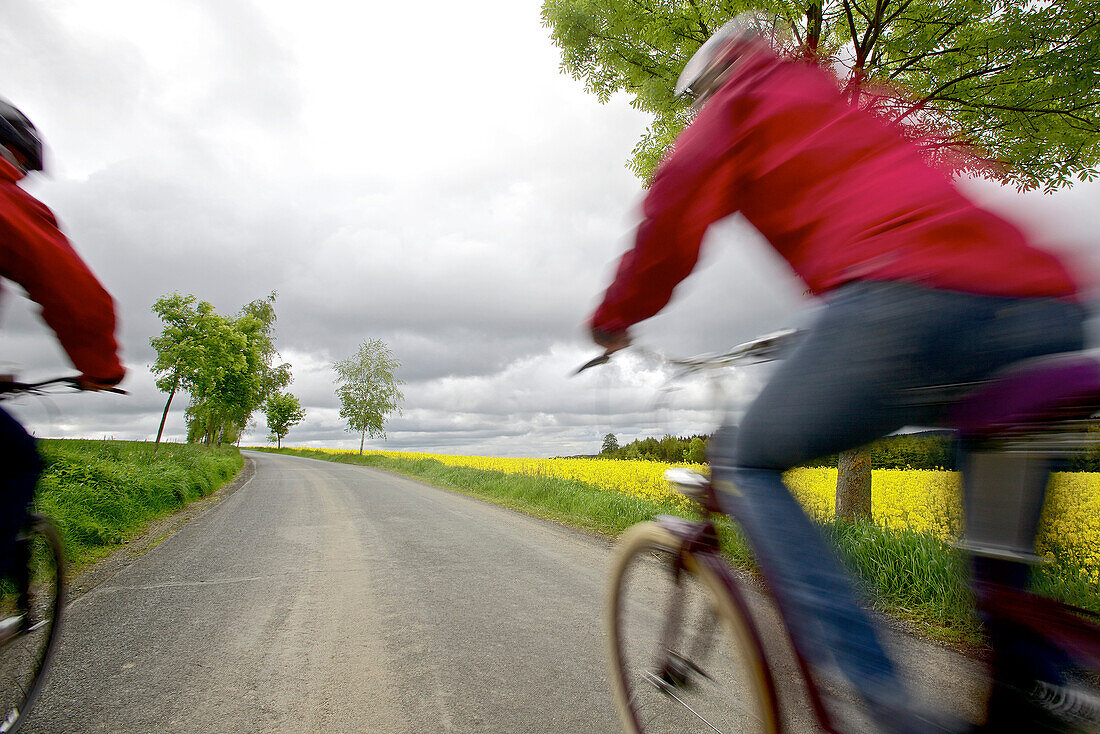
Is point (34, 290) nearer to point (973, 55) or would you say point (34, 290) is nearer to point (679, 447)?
point (679, 447)

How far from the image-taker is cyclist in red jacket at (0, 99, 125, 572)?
1.66 m

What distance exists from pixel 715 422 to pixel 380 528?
6401 mm

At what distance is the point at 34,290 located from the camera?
1725mm

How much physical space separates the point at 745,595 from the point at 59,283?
228 centimetres

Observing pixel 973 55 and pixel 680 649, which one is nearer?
pixel 680 649

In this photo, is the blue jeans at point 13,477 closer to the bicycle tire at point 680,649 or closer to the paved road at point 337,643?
the paved road at point 337,643

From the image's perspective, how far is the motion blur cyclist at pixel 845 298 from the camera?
968mm

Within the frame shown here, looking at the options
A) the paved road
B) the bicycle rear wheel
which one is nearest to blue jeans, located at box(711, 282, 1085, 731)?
the paved road

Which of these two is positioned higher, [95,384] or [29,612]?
[95,384]

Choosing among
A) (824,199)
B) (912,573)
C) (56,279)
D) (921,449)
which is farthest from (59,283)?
(912,573)

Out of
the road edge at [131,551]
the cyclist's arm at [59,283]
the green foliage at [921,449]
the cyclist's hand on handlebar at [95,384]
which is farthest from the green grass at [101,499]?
the green foliage at [921,449]

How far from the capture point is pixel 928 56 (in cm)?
636

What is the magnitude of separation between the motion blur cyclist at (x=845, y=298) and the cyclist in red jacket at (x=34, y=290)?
192 centimetres

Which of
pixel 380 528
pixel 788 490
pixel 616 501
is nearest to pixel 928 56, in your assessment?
pixel 616 501
